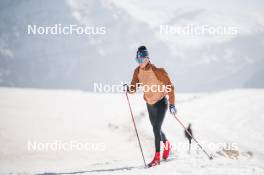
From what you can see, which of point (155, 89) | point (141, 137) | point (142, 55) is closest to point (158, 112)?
point (155, 89)

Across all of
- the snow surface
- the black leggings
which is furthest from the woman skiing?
the snow surface

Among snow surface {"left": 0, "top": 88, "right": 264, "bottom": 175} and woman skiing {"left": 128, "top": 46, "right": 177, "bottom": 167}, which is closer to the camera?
woman skiing {"left": 128, "top": 46, "right": 177, "bottom": 167}

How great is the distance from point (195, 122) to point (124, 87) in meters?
28.2

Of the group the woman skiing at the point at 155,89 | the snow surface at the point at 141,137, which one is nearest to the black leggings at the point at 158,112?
the woman skiing at the point at 155,89

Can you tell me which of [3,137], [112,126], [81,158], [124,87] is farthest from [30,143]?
[124,87]

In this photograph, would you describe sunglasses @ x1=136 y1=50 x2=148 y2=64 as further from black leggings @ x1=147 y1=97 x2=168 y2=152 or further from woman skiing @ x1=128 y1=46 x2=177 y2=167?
black leggings @ x1=147 y1=97 x2=168 y2=152

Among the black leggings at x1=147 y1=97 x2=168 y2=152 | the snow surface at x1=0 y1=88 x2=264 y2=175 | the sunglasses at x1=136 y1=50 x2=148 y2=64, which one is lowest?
the snow surface at x1=0 y1=88 x2=264 y2=175

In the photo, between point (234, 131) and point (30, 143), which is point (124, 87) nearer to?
point (30, 143)

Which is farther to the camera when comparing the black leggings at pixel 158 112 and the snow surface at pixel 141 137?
the snow surface at pixel 141 137

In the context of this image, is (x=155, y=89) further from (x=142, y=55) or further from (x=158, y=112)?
(x=142, y=55)

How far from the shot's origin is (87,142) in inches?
1115

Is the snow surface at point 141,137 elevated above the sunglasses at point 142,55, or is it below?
below

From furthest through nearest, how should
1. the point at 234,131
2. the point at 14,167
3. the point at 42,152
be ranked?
the point at 234,131
the point at 42,152
the point at 14,167

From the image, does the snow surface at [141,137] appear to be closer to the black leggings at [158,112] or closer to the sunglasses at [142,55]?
the black leggings at [158,112]
